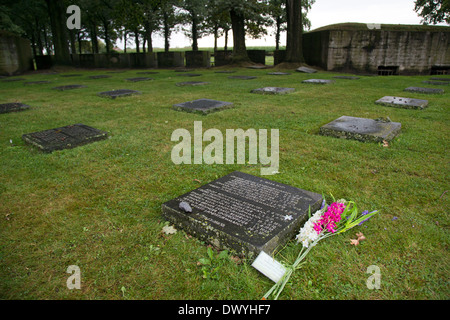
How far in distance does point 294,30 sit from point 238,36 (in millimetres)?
4000

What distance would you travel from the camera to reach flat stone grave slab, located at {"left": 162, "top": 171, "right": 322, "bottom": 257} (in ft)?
7.23

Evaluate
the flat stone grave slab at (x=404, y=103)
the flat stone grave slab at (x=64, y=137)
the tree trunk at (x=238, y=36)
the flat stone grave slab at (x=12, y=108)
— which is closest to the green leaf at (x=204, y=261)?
the flat stone grave slab at (x=64, y=137)

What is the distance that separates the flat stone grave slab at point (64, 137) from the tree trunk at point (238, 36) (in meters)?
15.6

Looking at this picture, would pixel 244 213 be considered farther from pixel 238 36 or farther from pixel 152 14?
pixel 152 14

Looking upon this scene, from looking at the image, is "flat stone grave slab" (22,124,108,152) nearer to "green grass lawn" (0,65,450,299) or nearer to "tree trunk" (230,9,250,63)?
"green grass lawn" (0,65,450,299)

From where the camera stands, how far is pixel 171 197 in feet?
10.1

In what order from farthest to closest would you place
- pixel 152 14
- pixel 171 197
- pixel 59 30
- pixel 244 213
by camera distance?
1. pixel 152 14
2. pixel 59 30
3. pixel 171 197
4. pixel 244 213

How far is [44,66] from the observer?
2056 centimetres

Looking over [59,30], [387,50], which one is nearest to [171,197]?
[387,50]

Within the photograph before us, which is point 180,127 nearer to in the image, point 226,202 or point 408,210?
point 226,202

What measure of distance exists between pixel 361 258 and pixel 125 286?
1.70 metres

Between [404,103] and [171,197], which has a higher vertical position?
[404,103]

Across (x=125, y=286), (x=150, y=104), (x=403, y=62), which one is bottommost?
(x=125, y=286)

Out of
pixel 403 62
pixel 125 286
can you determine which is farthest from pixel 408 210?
pixel 403 62
